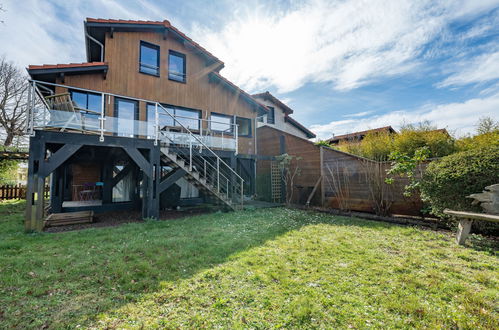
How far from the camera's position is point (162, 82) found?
10.4 metres

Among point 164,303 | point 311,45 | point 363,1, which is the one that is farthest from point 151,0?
point 164,303

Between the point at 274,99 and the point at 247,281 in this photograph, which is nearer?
the point at 247,281

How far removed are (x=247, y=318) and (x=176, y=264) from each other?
1.78 m

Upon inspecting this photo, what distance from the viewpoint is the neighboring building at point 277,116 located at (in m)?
19.4

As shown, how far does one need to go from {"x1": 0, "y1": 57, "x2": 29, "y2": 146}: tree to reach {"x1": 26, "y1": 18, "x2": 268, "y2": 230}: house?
13706 millimetres

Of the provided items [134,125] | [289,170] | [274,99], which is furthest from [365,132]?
[134,125]

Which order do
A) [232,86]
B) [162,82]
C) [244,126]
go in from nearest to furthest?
[162,82]
[232,86]
[244,126]

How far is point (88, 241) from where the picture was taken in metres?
5.00

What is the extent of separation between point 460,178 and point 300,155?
655 centimetres

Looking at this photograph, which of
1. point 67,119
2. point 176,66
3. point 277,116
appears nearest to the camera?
point 67,119

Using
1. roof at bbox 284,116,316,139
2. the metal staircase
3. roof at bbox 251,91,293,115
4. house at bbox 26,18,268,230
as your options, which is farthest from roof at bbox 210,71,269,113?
roof at bbox 284,116,316,139

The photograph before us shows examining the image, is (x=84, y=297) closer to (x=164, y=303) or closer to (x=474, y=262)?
(x=164, y=303)

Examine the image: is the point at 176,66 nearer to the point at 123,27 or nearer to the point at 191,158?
the point at 123,27

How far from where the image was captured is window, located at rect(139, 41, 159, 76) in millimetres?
10031
